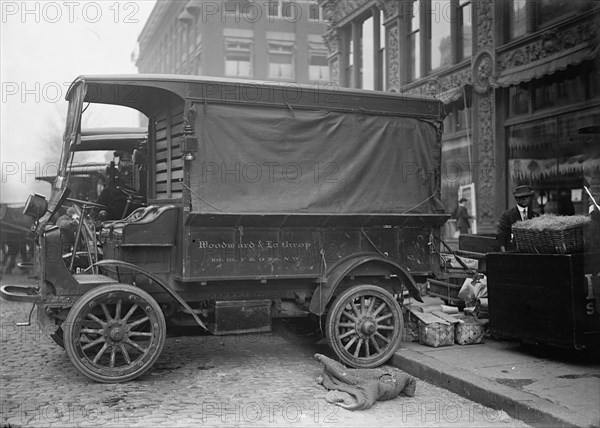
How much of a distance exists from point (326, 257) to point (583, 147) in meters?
6.02

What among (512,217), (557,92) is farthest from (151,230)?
(557,92)

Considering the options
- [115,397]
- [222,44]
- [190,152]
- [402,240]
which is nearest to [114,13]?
[190,152]

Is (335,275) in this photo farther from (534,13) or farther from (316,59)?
(316,59)

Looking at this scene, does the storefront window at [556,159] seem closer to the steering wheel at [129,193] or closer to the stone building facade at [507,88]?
the stone building facade at [507,88]

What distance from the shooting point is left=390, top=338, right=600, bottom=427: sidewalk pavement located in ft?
16.9

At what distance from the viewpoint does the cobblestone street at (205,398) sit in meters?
5.33

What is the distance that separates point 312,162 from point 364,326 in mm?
1976

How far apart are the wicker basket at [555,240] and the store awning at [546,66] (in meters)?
4.86

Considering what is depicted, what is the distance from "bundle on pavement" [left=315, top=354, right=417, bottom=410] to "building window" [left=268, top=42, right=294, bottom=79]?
33592 millimetres

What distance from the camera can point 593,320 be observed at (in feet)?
20.8

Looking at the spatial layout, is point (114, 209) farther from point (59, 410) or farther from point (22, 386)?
point (59, 410)

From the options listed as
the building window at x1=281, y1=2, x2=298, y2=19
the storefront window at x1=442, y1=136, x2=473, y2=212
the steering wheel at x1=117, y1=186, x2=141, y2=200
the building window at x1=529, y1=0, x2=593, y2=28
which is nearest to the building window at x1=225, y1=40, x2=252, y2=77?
the building window at x1=281, y1=2, x2=298, y2=19

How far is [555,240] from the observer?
6582 millimetres

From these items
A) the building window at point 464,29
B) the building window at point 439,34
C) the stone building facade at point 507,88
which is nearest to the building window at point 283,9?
the stone building facade at point 507,88
